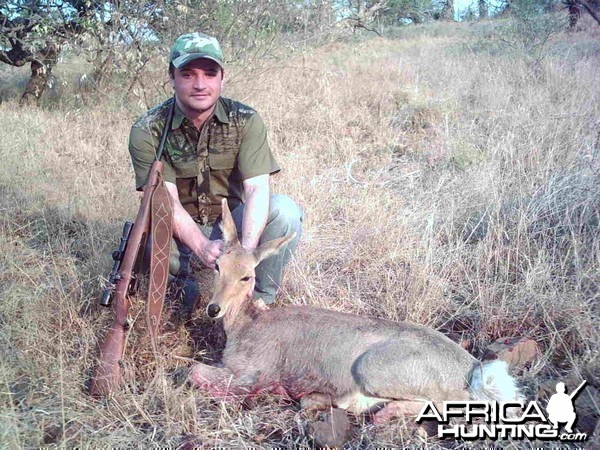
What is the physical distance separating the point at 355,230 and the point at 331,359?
1.88 meters

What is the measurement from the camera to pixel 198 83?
13.1ft

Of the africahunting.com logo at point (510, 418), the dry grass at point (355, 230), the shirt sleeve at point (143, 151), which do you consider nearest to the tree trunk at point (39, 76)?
the dry grass at point (355, 230)

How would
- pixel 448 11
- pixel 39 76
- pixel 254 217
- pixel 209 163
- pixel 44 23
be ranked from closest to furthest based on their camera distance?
1. pixel 254 217
2. pixel 209 163
3. pixel 44 23
4. pixel 39 76
5. pixel 448 11

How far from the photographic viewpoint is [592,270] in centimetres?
389

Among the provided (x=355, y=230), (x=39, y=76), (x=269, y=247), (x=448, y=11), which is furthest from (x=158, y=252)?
(x=448, y=11)

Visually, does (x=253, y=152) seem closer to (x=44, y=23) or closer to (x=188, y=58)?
(x=188, y=58)

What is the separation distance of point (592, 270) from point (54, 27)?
8.55m

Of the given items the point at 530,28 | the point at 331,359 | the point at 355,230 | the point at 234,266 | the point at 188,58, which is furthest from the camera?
the point at 530,28

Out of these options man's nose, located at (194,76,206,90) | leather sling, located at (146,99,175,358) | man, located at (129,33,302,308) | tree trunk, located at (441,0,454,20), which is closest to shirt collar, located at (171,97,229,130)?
man, located at (129,33,302,308)

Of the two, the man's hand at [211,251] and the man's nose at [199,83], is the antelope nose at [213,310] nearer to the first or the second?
the man's hand at [211,251]

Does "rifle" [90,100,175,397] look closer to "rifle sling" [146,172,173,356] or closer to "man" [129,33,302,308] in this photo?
"rifle sling" [146,172,173,356]

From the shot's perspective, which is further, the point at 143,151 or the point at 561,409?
the point at 143,151

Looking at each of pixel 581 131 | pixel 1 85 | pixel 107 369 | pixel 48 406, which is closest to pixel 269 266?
pixel 107 369

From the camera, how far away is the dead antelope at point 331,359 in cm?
305
